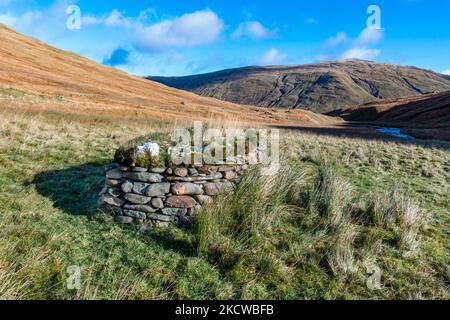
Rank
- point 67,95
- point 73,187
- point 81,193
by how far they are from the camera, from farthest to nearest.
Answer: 1. point 67,95
2. point 73,187
3. point 81,193

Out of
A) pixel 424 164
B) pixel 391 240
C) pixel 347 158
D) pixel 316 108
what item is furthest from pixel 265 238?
pixel 316 108

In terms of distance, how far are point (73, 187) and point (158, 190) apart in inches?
108

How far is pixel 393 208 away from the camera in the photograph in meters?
7.32

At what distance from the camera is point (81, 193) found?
24.6ft

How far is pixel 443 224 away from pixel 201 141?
5826 mm

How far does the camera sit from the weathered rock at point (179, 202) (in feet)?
20.9

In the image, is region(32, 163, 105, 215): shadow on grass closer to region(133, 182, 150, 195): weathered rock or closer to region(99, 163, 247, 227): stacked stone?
region(99, 163, 247, 227): stacked stone

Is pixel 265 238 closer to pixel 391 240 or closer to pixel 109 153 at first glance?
pixel 391 240

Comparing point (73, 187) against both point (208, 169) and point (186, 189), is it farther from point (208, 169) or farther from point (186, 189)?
point (208, 169)

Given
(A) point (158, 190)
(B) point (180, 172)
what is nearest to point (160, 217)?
(A) point (158, 190)

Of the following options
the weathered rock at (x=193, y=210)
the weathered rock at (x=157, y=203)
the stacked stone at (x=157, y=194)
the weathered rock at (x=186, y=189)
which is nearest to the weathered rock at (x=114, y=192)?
the stacked stone at (x=157, y=194)

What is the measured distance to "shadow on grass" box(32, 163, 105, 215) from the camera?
22.3 feet

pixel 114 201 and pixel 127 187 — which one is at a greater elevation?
pixel 127 187

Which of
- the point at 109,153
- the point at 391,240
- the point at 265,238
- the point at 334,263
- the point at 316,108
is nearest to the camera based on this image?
the point at 334,263
